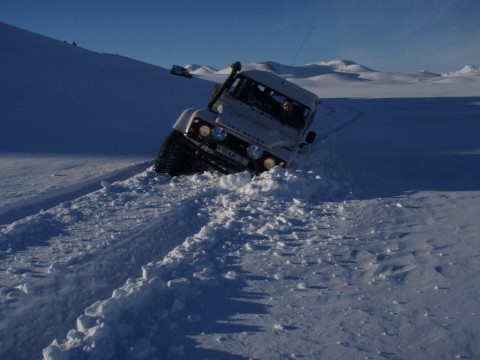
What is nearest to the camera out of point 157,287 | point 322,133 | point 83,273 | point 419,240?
point 157,287

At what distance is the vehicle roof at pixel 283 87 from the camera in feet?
24.0

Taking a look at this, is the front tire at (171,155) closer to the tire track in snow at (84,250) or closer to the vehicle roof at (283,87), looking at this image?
the tire track in snow at (84,250)

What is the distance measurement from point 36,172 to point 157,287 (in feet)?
14.7

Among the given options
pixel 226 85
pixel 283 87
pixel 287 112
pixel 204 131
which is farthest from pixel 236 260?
pixel 283 87

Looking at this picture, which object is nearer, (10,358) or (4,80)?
(10,358)

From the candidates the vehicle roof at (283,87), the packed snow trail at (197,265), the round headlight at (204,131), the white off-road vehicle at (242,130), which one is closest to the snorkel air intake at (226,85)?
the white off-road vehicle at (242,130)

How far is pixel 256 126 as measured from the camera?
6.65 metres

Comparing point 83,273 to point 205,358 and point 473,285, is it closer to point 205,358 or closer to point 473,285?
point 205,358

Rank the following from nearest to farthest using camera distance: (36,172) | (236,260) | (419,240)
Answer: (236,260) → (419,240) → (36,172)

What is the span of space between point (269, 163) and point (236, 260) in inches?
103

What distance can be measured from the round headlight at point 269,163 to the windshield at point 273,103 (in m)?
1.20

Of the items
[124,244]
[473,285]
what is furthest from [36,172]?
[473,285]

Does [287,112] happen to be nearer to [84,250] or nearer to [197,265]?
[197,265]

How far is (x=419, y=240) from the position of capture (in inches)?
167
